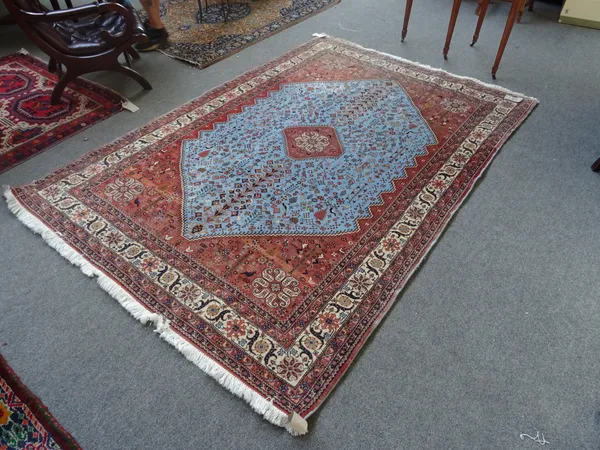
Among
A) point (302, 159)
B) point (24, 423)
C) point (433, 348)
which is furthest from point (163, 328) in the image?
point (302, 159)

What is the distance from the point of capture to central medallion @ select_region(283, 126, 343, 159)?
7.29 feet

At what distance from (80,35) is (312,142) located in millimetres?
1661

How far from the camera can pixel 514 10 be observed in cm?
254

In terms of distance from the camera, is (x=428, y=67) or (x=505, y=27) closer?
(x=505, y=27)

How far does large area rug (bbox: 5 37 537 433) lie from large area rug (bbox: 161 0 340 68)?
60cm

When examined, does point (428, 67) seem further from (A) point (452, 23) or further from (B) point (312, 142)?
(B) point (312, 142)

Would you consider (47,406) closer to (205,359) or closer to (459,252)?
(205,359)

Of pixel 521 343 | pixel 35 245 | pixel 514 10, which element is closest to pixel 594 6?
pixel 514 10

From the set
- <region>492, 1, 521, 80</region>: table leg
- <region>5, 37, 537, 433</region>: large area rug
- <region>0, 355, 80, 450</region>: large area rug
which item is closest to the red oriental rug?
<region>5, 37, 537, 433</region>: large area rug

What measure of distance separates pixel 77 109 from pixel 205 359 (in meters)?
1.96

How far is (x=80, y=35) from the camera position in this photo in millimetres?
2602

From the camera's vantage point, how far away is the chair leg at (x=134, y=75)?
2.58 m

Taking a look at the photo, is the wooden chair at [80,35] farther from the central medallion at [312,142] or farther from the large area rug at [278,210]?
the central medallion at [312,142]

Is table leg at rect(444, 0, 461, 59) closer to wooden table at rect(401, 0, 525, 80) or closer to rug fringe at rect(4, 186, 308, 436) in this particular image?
wooden table at rect(401, 0, 525, 80)
